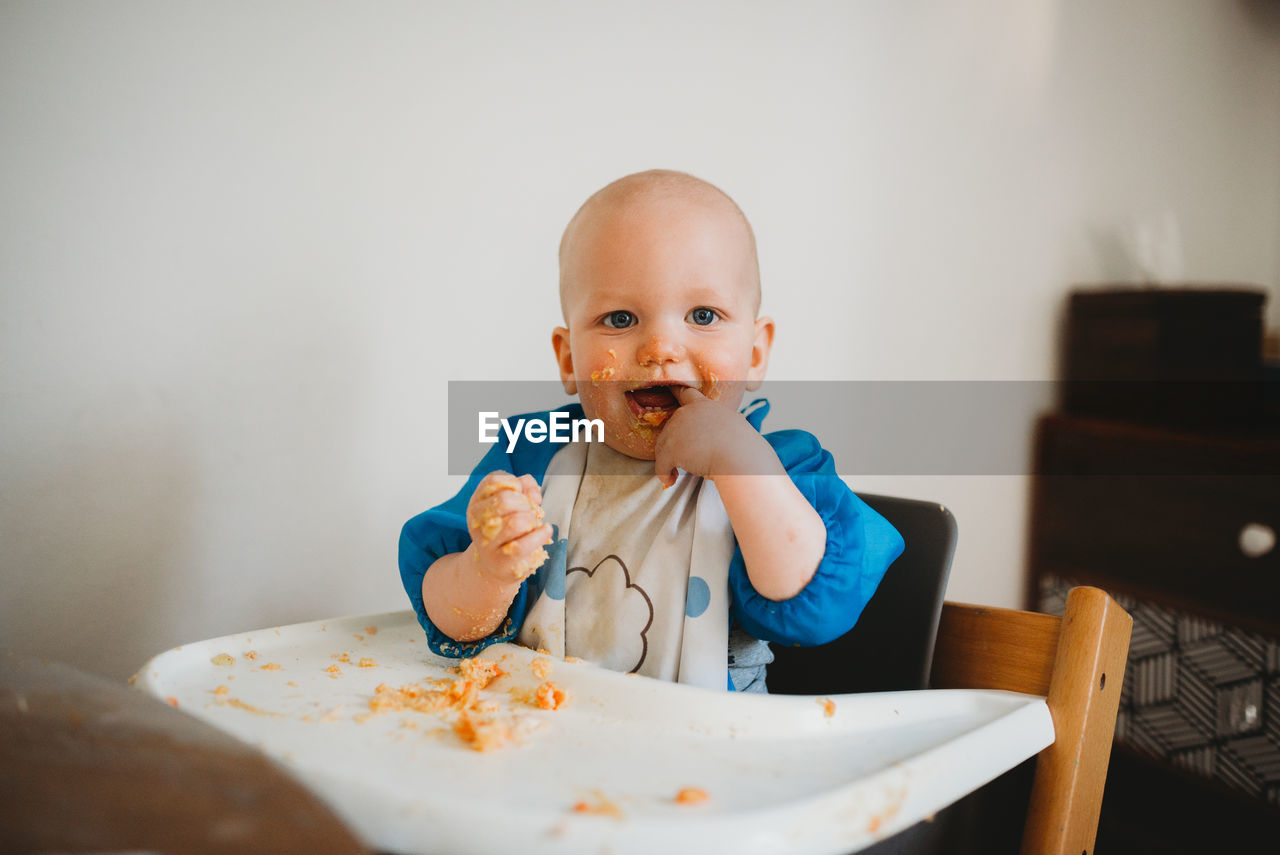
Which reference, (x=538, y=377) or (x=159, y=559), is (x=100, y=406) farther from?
(x=538, y=377)

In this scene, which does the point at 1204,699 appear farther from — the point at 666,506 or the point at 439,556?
the point at 439,556

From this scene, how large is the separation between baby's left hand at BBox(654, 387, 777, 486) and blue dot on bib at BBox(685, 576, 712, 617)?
0.29ft

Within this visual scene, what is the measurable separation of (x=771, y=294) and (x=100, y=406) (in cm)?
89

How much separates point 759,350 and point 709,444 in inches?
8.2

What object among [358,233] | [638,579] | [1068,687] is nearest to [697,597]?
[638,579]

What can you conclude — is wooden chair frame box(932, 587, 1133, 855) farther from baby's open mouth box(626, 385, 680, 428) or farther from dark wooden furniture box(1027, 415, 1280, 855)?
dark wooden furniture box(1027, 415, 1280, 855)

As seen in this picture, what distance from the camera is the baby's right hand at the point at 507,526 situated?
1.96 ft

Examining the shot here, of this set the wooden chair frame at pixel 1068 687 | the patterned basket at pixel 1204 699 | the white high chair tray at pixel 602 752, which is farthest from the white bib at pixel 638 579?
the patterned basket at pixel 1204 699

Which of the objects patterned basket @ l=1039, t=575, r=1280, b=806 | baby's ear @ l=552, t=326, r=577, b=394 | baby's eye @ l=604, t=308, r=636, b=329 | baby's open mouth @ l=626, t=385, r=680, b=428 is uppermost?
baby's eye @ l=604, t=308, r=636, b=329

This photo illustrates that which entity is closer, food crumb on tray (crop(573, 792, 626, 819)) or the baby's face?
food crumb on tray (crop(573, 792, 626, 819))

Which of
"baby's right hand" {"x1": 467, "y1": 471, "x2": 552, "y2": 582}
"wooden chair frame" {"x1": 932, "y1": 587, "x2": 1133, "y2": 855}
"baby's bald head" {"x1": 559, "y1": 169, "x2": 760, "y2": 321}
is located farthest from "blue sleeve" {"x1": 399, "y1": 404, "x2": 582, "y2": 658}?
"wooden chair frame" {"x1": 932, "y1": 587, "x2": 1133, "y2": 855}

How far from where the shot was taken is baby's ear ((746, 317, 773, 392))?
83cm

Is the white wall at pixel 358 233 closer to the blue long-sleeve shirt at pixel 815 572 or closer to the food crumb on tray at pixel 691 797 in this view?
the blue long-sleeve shirt at pixel 815 572

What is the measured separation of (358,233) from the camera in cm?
97
